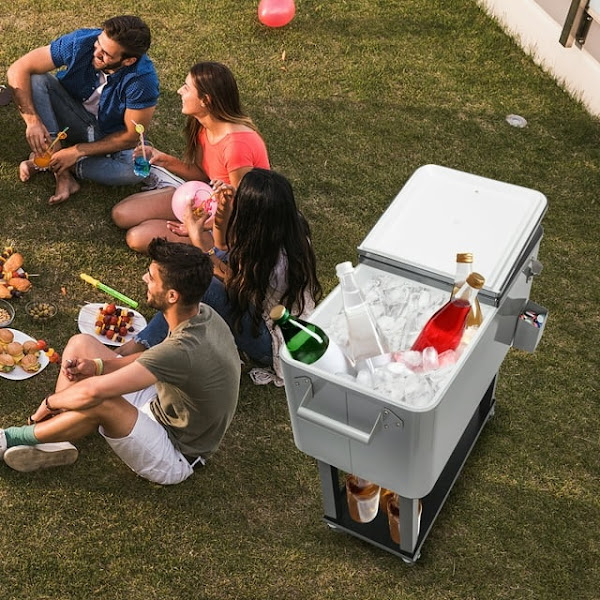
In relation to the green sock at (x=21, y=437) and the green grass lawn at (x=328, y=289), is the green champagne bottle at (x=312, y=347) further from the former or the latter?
the green sock at (x=21, y=437)

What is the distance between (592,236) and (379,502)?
86.3 inches

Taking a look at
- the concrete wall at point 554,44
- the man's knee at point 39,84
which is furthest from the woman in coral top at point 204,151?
the concrete wall at point 554,44

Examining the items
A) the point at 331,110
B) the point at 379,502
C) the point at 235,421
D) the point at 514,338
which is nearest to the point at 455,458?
the point at 379,502

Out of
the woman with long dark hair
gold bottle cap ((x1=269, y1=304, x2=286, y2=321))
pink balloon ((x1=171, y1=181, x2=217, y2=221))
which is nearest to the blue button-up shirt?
pink balloon ((x1=171, y1=181, x2=217, y2=221))

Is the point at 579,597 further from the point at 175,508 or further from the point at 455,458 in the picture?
the point at 175,508

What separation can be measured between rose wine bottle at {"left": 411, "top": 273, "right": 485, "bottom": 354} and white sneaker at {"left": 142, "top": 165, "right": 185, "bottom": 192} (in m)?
2.40

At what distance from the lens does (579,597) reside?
335 centimetres

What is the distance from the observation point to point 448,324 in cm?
278

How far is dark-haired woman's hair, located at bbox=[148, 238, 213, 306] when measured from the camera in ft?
10.5

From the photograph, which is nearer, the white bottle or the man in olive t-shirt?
the white bottle

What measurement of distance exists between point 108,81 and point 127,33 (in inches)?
14.5

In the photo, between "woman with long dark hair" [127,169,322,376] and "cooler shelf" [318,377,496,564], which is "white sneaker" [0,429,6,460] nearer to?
"woman with long dark hair" [127,169,322,376]

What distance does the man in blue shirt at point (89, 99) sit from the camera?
4.49 meters

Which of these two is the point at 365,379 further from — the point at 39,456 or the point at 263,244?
the point at 39,456
